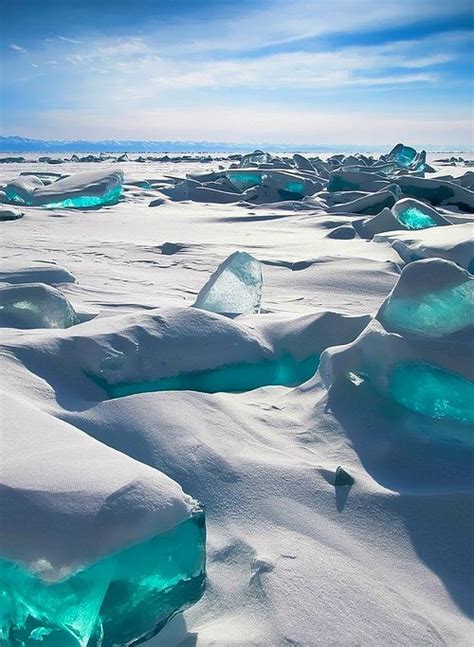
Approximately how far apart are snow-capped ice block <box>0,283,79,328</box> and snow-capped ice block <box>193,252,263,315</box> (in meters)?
0.44

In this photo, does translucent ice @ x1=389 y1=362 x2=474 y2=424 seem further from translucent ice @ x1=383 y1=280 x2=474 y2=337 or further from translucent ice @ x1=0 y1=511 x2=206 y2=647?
translucent ice @ x1=0 y1=511 x2=206 y2=647

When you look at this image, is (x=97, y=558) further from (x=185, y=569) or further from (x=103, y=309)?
(x=103, y=309)

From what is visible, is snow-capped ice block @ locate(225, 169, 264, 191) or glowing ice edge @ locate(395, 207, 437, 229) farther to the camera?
snow-capped ice block @ locate(225, 169, 264, 191)

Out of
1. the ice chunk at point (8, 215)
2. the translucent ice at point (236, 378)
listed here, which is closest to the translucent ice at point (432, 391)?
the translucent ice at point (236, 378)

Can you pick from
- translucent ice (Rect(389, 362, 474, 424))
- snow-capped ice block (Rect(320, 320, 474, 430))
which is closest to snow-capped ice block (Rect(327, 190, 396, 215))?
snow-capped ice block (Rect(320, 320, 474, 430))

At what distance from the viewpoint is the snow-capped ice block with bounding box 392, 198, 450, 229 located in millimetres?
3855

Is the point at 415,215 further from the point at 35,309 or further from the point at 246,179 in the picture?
the point at 246,179

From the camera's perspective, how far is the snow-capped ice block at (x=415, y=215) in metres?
3.86

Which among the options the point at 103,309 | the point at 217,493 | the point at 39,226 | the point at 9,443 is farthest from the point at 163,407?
the point at 39,226

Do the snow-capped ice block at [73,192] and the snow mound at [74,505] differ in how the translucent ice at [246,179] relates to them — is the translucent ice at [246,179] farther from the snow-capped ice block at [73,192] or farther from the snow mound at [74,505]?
the snow mound at [74,505]

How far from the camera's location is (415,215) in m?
3.89

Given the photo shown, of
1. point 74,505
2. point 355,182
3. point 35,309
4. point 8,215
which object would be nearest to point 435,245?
point 35,309

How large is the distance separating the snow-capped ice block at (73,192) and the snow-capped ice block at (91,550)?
4.97m

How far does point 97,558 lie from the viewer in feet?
2.56
